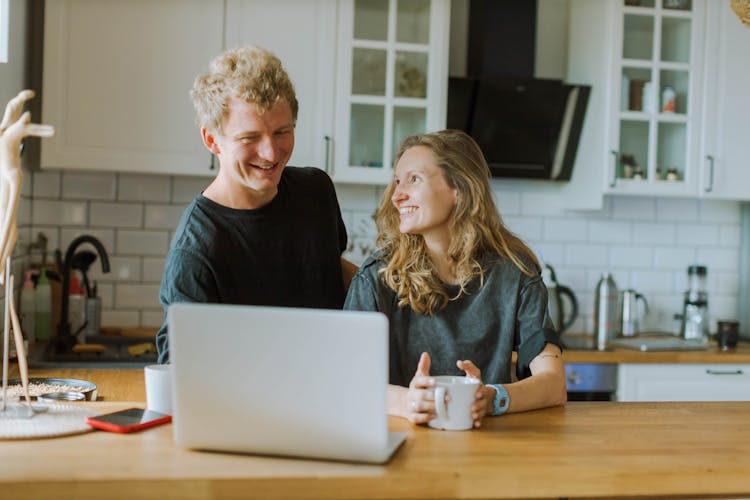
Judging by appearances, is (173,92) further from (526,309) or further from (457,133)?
(526,309)

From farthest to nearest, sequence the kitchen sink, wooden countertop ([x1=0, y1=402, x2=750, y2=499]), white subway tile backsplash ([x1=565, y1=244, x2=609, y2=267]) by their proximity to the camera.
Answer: white subway tile backsplash ([x1=565, y1=244, x2=609, y2=267]), the kitchen sink, wooden countertop ([x1=0, y1=402, x2=750, y2=499])

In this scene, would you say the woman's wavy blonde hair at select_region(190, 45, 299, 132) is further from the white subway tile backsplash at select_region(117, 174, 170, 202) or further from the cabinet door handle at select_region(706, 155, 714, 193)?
the cabinet door handle at select_region(706, 155, 714, 193)

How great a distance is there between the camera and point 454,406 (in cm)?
163

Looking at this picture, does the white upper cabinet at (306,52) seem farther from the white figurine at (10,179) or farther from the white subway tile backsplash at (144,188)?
the white figurine at (10,179)

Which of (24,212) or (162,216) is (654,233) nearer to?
(162,216)

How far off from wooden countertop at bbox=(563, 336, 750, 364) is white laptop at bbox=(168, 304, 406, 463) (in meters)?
2.36

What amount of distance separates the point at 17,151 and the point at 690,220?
11.7 ft

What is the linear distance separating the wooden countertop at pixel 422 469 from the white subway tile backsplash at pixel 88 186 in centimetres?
242

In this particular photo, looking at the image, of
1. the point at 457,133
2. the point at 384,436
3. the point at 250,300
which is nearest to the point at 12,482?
the point at 384,436

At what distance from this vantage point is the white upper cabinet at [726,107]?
400 cm

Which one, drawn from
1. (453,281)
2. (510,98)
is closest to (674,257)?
(510,98)

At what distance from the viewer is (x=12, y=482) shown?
127 centimetres

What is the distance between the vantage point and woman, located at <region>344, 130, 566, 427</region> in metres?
2.15

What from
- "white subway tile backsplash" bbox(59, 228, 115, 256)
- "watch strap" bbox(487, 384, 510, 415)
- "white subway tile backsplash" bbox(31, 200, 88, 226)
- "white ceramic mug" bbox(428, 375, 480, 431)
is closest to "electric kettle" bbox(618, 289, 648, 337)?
"white subway tile backsplash" bbox(59, 228, 115, 256)
